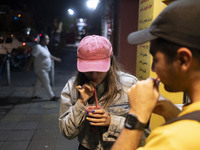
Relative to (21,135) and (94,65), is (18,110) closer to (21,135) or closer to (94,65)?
(21,135)

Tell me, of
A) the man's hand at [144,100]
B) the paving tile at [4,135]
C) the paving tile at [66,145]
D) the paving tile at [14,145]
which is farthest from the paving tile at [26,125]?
the man's hand at [144,100]

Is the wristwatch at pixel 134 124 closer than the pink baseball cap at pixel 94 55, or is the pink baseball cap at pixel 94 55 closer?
the wristwatch at pixel 134 124

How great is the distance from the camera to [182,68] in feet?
3.03

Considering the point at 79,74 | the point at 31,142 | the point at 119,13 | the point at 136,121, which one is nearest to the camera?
the point at 136,121

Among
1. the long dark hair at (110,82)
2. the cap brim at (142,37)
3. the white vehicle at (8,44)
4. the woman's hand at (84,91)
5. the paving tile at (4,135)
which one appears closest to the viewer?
the cap brim at (142,37)

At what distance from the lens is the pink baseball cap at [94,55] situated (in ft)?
5.88

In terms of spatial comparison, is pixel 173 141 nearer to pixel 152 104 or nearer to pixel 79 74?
pixel 152 104

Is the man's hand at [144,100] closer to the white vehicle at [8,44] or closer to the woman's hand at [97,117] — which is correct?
the woman's hand at [97,117]

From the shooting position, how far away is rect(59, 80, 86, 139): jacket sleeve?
5.64 feet

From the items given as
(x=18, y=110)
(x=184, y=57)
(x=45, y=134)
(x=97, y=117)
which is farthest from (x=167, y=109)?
(x=18, y=110)

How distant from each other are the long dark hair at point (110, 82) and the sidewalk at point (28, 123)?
2.11ft

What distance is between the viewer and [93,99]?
192 cm

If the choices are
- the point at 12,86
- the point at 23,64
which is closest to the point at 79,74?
the point at 12,86

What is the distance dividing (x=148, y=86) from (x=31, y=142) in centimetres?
395
